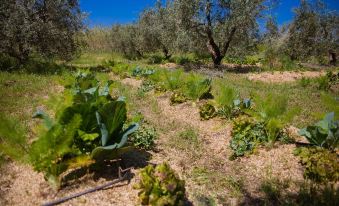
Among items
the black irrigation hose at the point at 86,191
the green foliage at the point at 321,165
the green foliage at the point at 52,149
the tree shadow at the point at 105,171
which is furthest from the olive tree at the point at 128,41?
the green foliage at the point at 52,149

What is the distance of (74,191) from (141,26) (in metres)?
21.3

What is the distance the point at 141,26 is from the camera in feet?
77.6

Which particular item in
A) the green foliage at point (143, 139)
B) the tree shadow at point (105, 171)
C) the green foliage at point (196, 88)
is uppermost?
the green foliage at point (196, 88)

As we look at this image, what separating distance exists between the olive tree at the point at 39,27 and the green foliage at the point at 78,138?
27.8ft

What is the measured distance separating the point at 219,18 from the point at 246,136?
38.2ft

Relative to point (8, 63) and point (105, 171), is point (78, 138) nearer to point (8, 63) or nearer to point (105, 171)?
point (105, 171)

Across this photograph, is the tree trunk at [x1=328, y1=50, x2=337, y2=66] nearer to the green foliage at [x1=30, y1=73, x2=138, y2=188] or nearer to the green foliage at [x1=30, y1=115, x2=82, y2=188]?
the green foliage at [x1=30, y1=73, x2=138, y2=188]

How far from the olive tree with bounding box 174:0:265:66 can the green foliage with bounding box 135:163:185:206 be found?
41.7 feet

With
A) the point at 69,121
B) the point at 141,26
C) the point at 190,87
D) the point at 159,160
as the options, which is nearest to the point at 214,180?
the point at 159,160

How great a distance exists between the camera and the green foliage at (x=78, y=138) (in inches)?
124

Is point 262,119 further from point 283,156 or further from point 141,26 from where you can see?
point 141,26

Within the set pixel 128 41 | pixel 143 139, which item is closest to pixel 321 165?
pixel 143 139

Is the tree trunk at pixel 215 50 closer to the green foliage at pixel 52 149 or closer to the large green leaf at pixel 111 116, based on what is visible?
the large green leaf at pixel 111 116

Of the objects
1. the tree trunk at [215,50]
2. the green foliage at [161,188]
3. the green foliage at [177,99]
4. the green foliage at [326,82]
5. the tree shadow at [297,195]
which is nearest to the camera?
the green foliage at [161,188]
